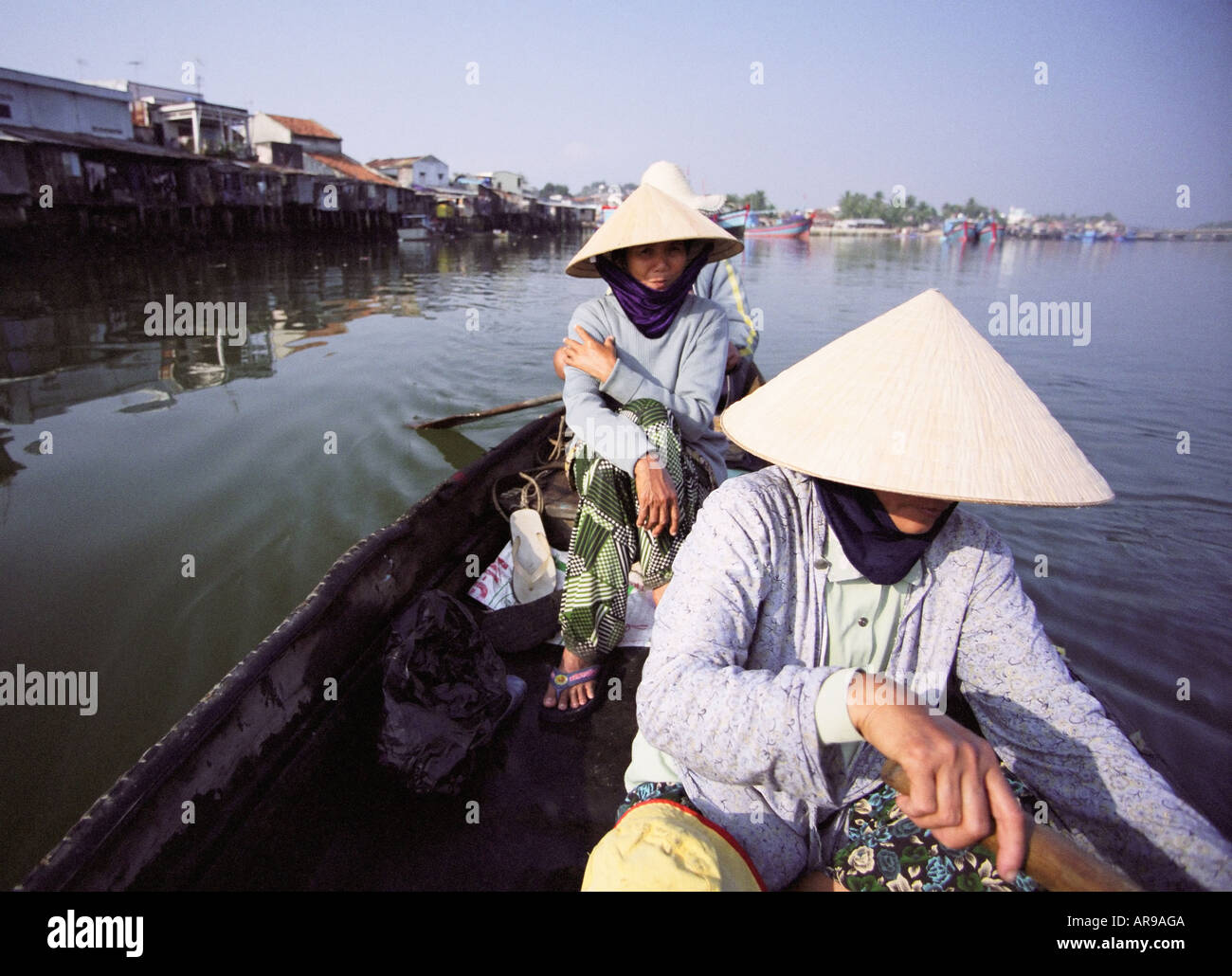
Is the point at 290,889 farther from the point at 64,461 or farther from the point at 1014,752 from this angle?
the point at 64,461

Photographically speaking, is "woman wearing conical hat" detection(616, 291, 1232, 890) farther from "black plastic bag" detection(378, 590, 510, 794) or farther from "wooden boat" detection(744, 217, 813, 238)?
"wooden boat" detection(744, 217, 813, 238)

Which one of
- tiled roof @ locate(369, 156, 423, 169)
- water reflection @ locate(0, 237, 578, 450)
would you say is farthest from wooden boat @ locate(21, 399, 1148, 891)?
tiled roof @ locate(369, 156, 423, 169)

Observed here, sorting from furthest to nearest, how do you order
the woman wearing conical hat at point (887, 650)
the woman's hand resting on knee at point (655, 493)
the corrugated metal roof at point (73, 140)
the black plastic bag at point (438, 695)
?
the corrugated metal roof at point (73, 140) < the woman's hand resting on knee at point (655, 493) < the black plastic bag at point (438, 695) < the woman wearing conical hat at point (887, 650)

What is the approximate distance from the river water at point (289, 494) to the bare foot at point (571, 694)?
1.63 m

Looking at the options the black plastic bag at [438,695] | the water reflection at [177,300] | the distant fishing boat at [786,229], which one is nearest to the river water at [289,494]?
the water reflection at [177,300]

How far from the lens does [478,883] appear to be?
1871mm

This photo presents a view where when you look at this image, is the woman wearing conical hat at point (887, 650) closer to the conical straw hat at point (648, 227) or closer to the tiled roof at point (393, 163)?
the conical straw hat at point (648, 227)

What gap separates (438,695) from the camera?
2.15 m

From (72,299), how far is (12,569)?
461 inches

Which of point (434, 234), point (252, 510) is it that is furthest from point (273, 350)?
point (434, 234)

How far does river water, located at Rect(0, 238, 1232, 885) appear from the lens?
331cm

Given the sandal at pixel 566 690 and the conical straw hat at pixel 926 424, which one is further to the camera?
the sandal at pixel 566 690

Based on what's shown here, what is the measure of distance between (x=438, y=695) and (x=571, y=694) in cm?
53

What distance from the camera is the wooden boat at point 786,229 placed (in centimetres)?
5931
